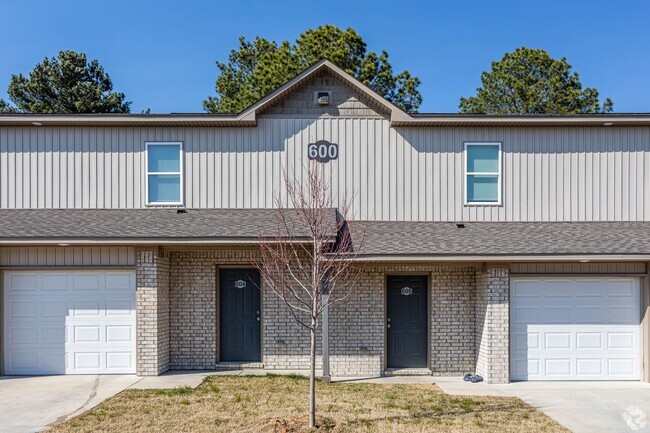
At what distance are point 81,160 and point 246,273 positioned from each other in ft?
15.4

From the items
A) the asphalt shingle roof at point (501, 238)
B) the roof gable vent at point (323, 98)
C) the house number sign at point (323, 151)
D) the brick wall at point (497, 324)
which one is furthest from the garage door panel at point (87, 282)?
the brick wall at point (497, 324)

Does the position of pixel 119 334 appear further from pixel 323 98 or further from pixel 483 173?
pixel 483 173

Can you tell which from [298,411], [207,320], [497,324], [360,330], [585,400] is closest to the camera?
[298,411]

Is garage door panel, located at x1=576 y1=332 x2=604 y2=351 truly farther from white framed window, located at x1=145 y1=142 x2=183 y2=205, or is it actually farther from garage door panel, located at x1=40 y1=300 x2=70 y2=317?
garage door panel, located at x1=40 y1=300 x2=70 y2=317

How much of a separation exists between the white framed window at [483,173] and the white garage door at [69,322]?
7.89m

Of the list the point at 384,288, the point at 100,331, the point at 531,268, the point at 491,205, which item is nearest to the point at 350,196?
the point at 384,288

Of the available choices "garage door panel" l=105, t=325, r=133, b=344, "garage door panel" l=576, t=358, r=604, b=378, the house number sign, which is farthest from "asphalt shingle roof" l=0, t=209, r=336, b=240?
"garage door panel" l=576, t=358, r=604, b=378

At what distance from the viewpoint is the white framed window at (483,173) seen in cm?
1320

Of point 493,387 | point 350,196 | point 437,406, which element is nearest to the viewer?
point 437,406

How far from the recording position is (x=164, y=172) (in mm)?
13180

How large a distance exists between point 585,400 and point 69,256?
34.5 feet

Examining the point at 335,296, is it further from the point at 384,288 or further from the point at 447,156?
the point at 447,156

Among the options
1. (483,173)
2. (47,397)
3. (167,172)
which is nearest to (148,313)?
(47,397)

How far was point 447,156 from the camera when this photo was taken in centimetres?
1323
